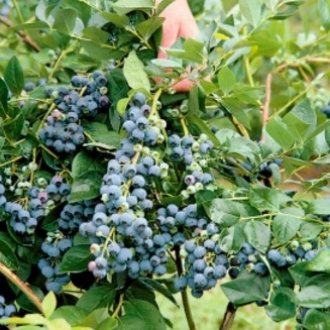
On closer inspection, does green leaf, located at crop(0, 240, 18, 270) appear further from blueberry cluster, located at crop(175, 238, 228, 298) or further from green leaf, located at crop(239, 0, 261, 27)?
green leaf, located at crop(239, 0, 261, 27)

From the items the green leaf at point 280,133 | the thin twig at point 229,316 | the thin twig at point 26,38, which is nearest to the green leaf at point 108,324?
the thin twig at point 229,316

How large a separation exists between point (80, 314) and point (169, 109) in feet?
1.05

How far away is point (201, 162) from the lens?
1049 millimetres

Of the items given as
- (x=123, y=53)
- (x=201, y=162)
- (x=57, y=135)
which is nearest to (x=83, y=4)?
(x=123, y=53)

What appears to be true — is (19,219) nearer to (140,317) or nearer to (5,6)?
(140,317)

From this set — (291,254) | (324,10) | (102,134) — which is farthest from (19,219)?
(324,10)

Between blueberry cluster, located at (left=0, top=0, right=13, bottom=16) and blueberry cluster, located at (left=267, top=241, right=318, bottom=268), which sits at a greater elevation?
blueberry cluster, located at (left=0, top=0, right=13, bottom=16)

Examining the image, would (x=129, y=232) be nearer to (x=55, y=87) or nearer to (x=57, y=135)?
(x=57, y=135)

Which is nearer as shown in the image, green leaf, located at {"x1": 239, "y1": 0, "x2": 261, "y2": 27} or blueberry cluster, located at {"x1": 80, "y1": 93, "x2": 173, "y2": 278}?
blueberry cluster, located at {"x1": 80, "y1": 93, "x2": 173, "y2": 278}

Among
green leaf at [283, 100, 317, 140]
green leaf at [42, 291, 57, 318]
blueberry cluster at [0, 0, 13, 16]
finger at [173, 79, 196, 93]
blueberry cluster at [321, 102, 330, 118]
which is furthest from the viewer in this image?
blueberry cluster at [0, 0, 13, 16]

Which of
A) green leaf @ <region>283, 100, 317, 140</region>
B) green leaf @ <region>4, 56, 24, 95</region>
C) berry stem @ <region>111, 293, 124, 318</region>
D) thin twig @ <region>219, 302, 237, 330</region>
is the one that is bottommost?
thin twig @ <region>219, 302, 237, 330</region>

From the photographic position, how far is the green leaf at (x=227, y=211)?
0.99 m

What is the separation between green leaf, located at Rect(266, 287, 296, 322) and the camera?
92 cm

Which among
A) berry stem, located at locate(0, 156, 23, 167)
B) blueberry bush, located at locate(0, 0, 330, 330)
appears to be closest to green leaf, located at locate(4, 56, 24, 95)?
blueberry bush, located at locate(0, 0, 330, 330)
